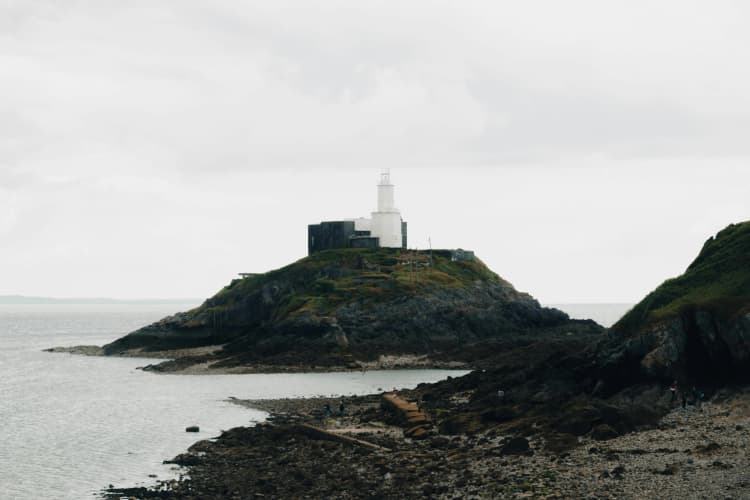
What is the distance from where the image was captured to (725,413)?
51.3m

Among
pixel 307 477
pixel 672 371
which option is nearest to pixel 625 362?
pixel 672 371

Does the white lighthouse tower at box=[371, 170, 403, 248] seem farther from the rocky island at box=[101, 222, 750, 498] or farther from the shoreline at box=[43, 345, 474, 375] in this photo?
the rocky island at box=[101, 222, 750, 498]

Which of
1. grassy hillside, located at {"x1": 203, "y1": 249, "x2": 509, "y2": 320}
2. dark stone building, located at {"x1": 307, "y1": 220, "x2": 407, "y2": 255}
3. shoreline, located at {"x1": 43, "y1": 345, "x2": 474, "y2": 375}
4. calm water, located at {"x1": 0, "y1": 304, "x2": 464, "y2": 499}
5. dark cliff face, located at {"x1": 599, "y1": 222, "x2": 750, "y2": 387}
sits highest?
dark stone building, located at {"x1": 307, "y1": 220, "x2": 407, "y2": 255}

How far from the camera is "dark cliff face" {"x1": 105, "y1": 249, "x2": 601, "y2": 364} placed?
127188 millimetres

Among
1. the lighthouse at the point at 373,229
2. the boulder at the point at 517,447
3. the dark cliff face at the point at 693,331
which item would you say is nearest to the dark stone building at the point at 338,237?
the lighthouse at the point at 373,229

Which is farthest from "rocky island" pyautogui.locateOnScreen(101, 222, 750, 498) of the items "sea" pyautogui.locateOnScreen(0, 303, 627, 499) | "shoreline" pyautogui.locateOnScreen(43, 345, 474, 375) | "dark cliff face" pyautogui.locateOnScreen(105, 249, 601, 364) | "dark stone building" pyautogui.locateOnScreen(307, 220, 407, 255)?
"dark stone building" pyautogui.locateOnScreen(307, 220, 407, 255)

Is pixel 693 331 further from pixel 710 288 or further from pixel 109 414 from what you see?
pixel 109 414

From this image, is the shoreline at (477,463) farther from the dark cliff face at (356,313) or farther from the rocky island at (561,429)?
the dark cliff face at (356,313)

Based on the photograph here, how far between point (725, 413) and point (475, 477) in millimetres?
17144

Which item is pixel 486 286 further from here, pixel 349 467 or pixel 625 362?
pixel 349 467

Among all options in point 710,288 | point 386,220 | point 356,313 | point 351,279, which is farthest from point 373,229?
point 710,288

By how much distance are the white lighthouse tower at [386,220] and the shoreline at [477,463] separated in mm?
110842

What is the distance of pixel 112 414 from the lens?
7869 centimetres

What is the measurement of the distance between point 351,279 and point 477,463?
332 ft
